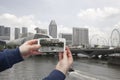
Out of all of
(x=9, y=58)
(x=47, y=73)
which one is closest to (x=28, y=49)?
(x=9, y=58)

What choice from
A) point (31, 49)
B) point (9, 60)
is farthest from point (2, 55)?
point (31, 49)

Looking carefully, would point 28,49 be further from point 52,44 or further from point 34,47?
point 52,44

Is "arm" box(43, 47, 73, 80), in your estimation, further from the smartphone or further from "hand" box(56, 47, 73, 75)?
the smartphone

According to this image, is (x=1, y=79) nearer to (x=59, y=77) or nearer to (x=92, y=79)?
(x=92, y=79)

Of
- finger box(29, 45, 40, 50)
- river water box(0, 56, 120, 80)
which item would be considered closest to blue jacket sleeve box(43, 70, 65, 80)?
finger box(29, 45, 40, 50)

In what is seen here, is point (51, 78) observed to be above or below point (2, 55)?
below

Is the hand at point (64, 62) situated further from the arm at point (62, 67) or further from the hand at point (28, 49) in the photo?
the hand at point (28, 49)
